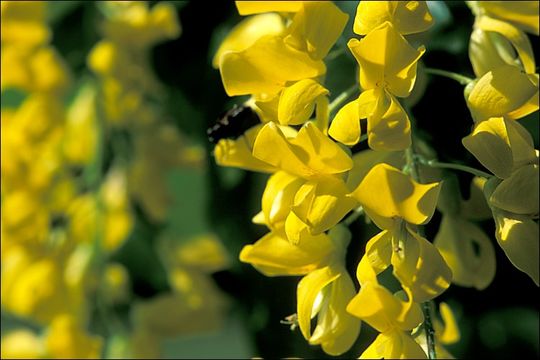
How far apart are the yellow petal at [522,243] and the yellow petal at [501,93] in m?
0.06

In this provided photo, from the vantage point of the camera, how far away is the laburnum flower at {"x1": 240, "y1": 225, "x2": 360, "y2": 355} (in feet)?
1.90

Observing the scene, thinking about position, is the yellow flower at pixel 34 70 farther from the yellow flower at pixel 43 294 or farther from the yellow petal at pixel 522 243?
the yellow petal at pixel 522 243

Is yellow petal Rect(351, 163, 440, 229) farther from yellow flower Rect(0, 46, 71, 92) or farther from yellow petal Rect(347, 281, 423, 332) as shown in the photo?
yellow flower Rect(0, 46, 71, 92)

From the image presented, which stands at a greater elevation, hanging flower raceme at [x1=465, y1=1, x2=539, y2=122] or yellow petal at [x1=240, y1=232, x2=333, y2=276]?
hanging flower raceme at [x1=465, y1=1, x2=539, y2=122]

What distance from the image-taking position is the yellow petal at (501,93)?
548 millimetres

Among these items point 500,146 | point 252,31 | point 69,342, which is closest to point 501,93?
point 500,146

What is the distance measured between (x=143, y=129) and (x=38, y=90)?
0.11 m

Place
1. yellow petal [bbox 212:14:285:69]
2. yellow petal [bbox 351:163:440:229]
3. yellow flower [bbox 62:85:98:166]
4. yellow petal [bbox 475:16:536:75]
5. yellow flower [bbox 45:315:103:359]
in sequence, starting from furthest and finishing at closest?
yellow flower [bbox 62:85:98:166] → yellow flower [bbox 45:315:103:359] → yellow petal [bbox 212:14:285:69] → yellow petal [bbox 475:16:536:75] → yellow petal [bbox 351:163:440:229]

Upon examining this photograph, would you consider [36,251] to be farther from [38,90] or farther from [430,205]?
[430,205]

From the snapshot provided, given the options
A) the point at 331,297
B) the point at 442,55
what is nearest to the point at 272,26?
the point at 442,55

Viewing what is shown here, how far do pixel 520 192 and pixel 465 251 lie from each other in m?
0.11

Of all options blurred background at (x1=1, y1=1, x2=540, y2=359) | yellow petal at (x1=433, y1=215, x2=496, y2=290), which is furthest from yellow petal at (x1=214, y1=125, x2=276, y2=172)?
blurred background at (x1=1, y1=1, x2=540, y2=359)

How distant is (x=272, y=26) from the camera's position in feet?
2.46

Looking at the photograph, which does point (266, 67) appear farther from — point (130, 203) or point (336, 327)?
point (130, 203)
